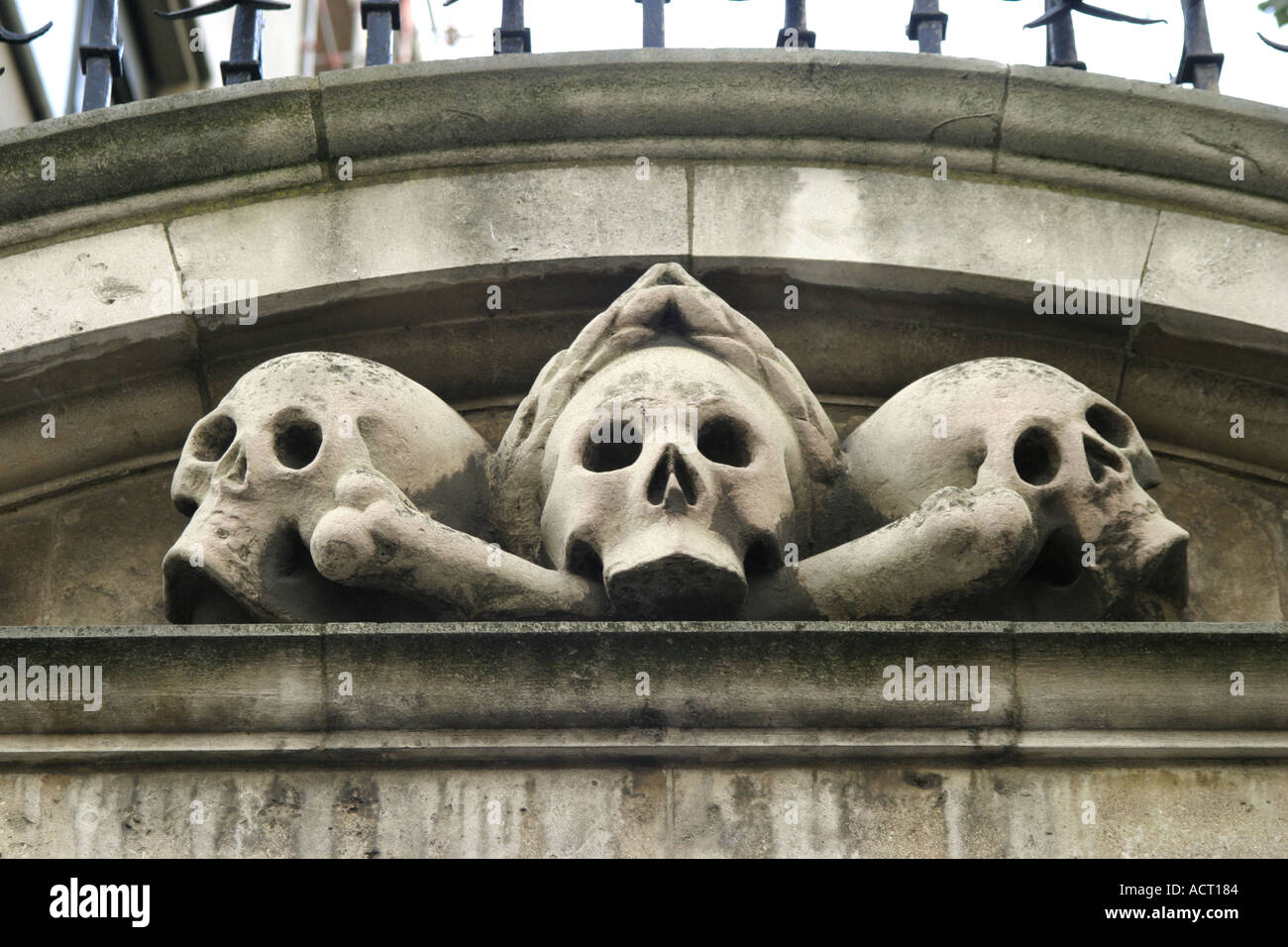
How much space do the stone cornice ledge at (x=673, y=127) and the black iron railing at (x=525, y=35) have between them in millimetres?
425

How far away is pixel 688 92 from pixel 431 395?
117cm

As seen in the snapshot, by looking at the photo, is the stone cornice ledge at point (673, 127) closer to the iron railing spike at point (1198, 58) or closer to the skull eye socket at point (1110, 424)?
the iron railing spike at point (1198, 58)

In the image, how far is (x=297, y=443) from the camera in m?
4.60

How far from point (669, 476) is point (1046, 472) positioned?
92 centimetres

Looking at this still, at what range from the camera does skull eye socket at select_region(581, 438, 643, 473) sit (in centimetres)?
442

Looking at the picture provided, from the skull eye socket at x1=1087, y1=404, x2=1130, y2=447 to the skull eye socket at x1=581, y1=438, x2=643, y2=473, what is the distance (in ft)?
3.54

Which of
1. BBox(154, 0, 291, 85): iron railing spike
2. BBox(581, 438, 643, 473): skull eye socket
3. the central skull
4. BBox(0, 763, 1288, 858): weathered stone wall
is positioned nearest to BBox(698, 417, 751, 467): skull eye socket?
the central skull

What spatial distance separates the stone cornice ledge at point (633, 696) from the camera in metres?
4.01

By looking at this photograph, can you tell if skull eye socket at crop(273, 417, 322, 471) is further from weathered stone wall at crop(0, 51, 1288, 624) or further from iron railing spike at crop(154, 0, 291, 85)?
iron railing spike at crop(154, 0, 291, 85)

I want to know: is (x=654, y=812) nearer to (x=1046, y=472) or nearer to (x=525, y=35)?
(x=1046, y=472)

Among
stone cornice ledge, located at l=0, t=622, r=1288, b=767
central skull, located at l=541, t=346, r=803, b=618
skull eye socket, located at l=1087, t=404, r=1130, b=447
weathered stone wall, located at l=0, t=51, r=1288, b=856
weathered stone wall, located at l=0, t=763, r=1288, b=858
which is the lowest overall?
weathered stone wall, located at l=0, t=763, r=1288, b=858
